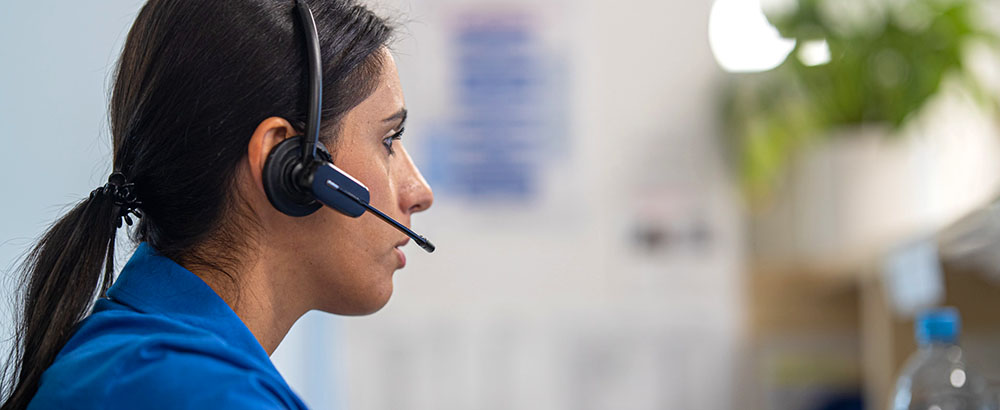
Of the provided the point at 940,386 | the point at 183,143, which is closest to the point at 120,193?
the point at 183,143

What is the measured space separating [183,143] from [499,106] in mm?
1847

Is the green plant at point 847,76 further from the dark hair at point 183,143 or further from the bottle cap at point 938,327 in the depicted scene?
the dark hair at point 183,143

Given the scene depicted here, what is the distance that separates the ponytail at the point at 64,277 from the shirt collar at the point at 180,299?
0.03 m

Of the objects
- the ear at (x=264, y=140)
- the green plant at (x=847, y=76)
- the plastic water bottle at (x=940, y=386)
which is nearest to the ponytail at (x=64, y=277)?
the ear at (x=264, y=140)

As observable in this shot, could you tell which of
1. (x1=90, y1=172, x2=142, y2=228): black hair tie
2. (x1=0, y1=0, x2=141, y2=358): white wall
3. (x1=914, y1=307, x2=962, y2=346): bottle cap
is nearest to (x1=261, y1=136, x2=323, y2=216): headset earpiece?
(x1=90, y1=172, x2=142, y2=228): black hair tie

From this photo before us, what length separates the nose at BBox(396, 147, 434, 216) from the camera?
33.2 inches

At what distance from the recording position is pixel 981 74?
2406 mm

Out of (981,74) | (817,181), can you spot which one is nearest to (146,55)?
(817,181)

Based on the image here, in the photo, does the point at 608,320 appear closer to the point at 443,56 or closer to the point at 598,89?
the point at 598,89

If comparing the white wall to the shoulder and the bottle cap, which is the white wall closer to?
the shoulder

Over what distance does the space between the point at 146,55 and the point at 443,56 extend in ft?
6.06

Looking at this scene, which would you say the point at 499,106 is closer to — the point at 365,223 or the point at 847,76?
the point at 847,76

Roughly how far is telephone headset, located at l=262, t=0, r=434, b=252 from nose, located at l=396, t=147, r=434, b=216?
0.37 ft

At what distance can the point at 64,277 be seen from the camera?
2.37ft
